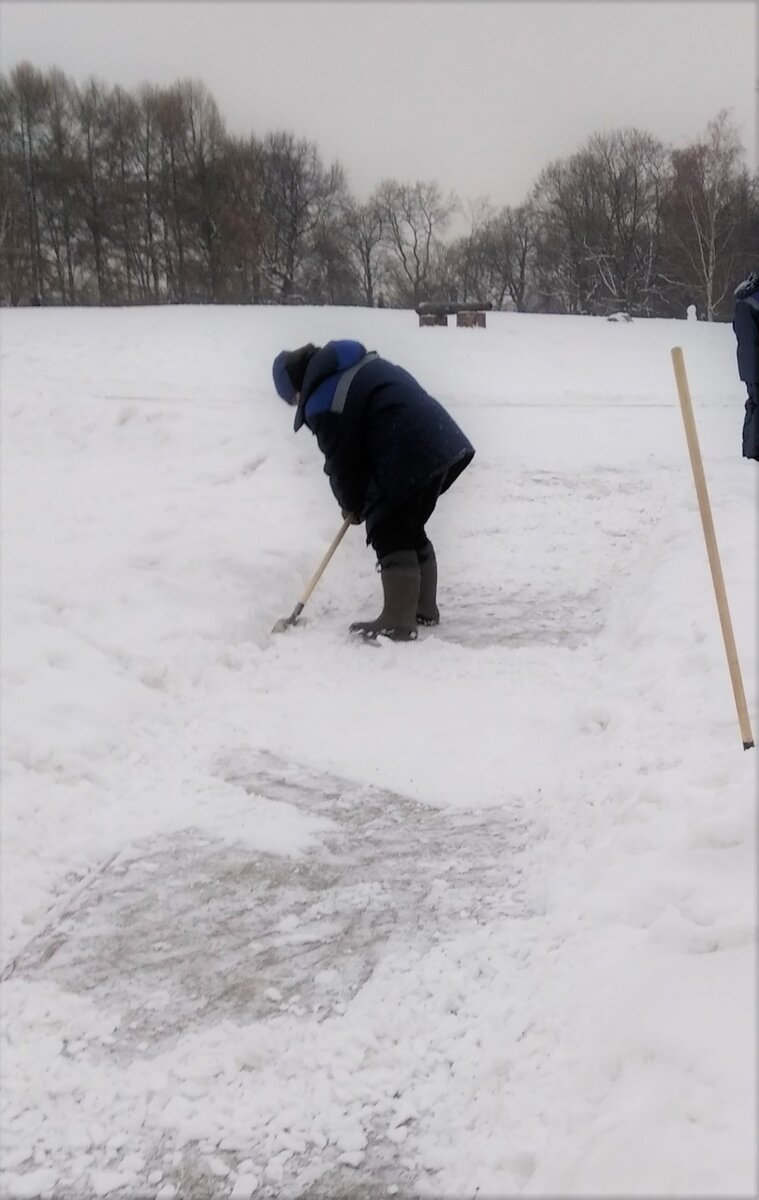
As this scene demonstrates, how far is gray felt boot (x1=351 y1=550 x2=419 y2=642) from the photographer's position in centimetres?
539

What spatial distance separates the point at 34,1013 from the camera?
2.70m

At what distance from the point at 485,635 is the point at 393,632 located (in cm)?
52

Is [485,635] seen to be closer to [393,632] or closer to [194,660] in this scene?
[393,632]

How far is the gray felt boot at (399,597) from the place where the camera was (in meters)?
5.39

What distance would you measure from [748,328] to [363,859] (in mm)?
4238

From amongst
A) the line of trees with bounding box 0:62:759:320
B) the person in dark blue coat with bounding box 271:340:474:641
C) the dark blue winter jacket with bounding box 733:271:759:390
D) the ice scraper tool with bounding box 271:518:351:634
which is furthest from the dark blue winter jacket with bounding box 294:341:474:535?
the line of trees with bounding box 0:62:759:320

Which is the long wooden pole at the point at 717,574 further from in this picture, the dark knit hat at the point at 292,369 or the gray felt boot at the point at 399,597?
A: the dark knit hat at the point at 292,369

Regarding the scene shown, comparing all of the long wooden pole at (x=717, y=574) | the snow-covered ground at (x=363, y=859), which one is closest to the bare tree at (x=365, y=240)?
the snow-covered ground at (x=363, y=859)

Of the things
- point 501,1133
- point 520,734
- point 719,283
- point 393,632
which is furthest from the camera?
point 719,283

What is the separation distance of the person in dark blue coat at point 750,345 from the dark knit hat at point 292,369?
258 centimetres

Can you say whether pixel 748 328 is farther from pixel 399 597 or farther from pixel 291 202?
pixel 291 202

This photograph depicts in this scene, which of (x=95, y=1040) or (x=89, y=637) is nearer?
(x=95, y=1040)

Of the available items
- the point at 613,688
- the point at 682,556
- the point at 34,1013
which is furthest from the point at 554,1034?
the point at 682,556

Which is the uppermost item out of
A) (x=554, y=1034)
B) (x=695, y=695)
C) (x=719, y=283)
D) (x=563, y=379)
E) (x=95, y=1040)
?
(x=719, y=283)
